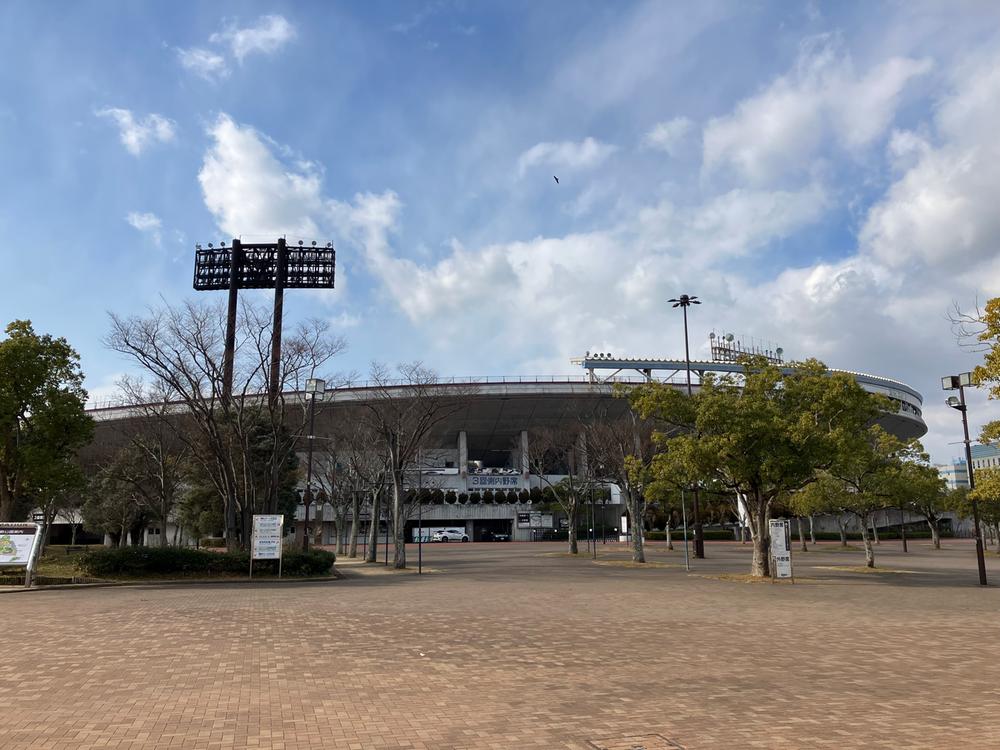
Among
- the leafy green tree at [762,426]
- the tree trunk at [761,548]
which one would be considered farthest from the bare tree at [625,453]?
the leafy green tree at [762,426]

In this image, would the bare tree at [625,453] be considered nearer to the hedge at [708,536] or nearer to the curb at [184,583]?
the curb at [184,583]

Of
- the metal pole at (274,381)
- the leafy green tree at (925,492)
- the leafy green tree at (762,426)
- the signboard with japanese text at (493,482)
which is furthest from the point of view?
the signboard with japanese text at (493,482)

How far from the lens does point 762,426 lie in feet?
67.4

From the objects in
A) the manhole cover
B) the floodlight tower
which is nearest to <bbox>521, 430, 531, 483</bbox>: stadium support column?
the floodlight tower

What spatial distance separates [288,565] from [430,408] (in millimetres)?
8532

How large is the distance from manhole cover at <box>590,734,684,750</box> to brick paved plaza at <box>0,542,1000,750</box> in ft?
0.08

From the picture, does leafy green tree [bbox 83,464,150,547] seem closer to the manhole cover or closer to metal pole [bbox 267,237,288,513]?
metal pole [bbox 267,237,288,513]

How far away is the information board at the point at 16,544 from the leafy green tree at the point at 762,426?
17.3 metres

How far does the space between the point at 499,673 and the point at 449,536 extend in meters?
66.5

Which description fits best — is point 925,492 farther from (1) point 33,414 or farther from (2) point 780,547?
(1) point 33,414

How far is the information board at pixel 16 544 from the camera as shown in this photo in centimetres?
1836

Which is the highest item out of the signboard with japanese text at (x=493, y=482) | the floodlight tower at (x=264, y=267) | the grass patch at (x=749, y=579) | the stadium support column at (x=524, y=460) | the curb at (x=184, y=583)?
the floodlight tower at (x=264, y=267)

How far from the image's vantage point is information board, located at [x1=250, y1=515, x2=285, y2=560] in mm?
22109

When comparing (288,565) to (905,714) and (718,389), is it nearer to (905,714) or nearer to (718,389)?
(718,389)
